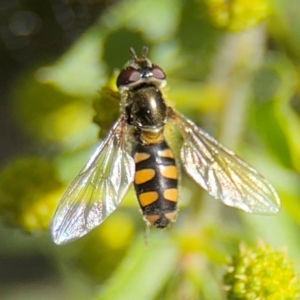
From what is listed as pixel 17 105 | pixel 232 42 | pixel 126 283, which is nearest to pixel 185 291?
pixel 126 283

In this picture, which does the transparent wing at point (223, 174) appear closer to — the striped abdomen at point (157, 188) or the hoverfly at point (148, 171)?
the hoverfly at point (148, 171)

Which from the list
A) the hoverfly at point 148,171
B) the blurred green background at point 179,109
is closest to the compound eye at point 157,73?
the hoverfly at point 148,171

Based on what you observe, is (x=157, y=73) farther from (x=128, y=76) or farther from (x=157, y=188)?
(x=157, y=188)

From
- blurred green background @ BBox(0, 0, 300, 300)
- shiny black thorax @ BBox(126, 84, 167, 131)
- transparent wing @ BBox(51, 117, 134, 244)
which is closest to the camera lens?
transparent wing @ BBox(51, 117, 134, 244)

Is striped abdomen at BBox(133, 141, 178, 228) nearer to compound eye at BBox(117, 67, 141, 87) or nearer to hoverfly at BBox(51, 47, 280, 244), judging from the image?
hoverfly at BBox(51, 47, 280, 244)

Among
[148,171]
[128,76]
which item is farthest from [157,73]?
[148,171]

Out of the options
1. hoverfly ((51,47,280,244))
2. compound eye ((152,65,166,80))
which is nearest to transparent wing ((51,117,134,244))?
hoverfly ((51,47,280,244))

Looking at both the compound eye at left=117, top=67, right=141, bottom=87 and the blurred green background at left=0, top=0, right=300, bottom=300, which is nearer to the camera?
the compound eye at left=117, top=67, right=141, bottom=87
